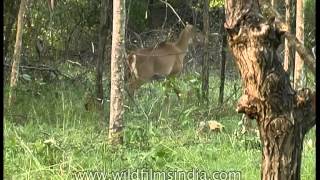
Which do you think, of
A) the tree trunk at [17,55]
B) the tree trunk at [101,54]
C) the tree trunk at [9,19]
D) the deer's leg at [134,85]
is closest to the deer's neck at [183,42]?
the deer's leg at [134,85]

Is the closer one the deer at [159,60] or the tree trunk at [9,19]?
the tree trunk at [9,19]

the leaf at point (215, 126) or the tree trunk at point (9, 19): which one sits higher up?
the tree trunk at point (9, 19)

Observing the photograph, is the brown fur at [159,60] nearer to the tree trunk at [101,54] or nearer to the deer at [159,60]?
the deer at [159,60]

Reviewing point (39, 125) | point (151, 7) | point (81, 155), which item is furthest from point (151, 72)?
point (81, 155)

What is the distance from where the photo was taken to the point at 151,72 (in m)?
6.73

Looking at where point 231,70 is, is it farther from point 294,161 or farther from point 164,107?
point 294,161

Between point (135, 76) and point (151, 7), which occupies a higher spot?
point (151, 7)

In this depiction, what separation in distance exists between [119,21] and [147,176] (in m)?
0.95

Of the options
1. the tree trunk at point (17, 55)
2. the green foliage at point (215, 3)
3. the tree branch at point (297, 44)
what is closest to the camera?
the tree branch at point (297, 44)

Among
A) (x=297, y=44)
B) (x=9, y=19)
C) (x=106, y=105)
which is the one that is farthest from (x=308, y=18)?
(x=9, y=19)

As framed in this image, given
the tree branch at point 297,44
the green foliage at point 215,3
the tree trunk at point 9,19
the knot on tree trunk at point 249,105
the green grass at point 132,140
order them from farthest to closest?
the green foliage at point 215,3 → the tree trunk at point 9,19 → the green grass at point 132,140 → the knot on tree trunk at point 249,105 → the tree branch at point 297,44

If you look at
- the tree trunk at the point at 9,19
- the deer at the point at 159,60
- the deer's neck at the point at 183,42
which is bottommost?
the deer at the point at 159,60

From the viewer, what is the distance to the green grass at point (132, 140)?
11.6 ft

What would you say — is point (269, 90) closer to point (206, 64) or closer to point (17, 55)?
point (17, 55)
